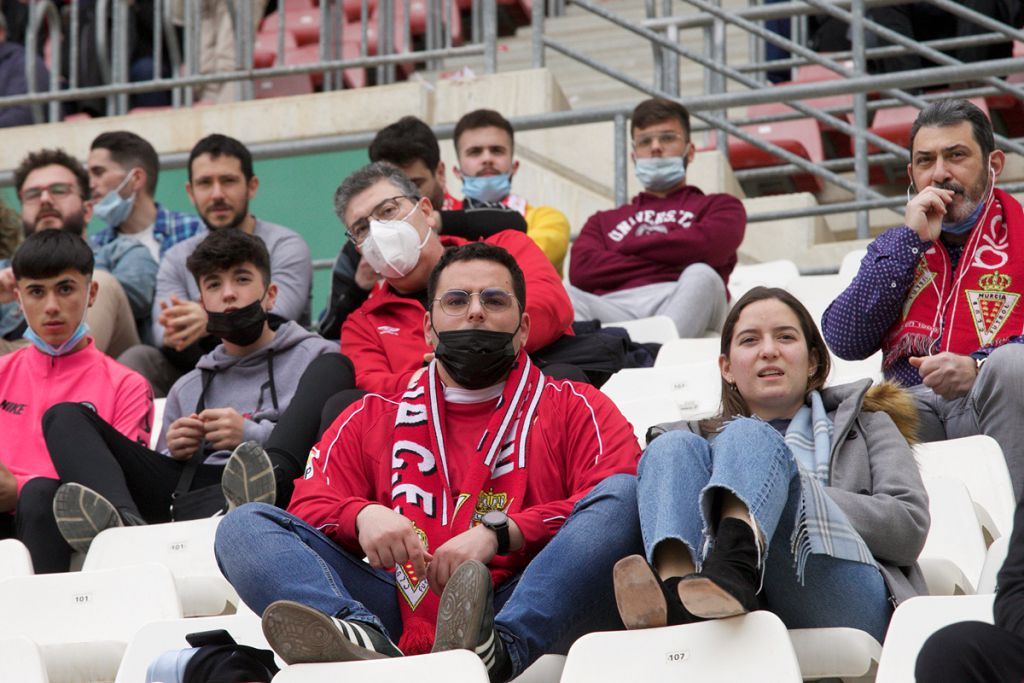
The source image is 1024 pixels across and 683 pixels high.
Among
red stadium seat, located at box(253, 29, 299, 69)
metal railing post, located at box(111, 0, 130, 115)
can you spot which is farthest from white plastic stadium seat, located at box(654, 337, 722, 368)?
red stadium seat, located at box(253, 29, 299, 69)

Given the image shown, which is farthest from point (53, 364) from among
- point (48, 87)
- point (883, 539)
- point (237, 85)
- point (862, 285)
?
point (48, 87)

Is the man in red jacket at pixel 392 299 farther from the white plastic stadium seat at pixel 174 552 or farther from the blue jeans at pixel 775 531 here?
the blue jeans at pixel 775 531

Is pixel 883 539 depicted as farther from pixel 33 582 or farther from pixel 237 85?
pixel 237 85

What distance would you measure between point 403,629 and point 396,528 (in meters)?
0.27

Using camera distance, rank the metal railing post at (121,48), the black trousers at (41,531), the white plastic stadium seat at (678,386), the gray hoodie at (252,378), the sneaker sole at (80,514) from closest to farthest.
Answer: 1. the sneaker sole at (80,514)
2. the black trousers at (41,531)
3. the white plastic stadium seat at (678,386)
4. the gray hoodie at (252,378)
5. the metal railing post at (121,48)

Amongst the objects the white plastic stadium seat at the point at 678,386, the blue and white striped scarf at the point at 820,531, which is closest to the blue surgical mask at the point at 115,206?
the white plastic stadium seat at the point at 678,386

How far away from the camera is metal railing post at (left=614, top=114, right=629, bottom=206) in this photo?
568 cm

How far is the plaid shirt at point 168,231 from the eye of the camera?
5.60 m

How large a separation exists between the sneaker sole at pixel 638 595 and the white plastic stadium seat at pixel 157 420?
217cm

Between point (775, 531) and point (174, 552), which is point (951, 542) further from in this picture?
point (174, 552)

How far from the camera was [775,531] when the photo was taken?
2691 mm

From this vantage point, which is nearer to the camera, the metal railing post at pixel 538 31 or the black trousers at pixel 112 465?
the black trousers at pixel 112 465

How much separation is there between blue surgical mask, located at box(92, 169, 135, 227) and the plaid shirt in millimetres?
43

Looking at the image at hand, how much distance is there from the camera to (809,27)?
762cm
